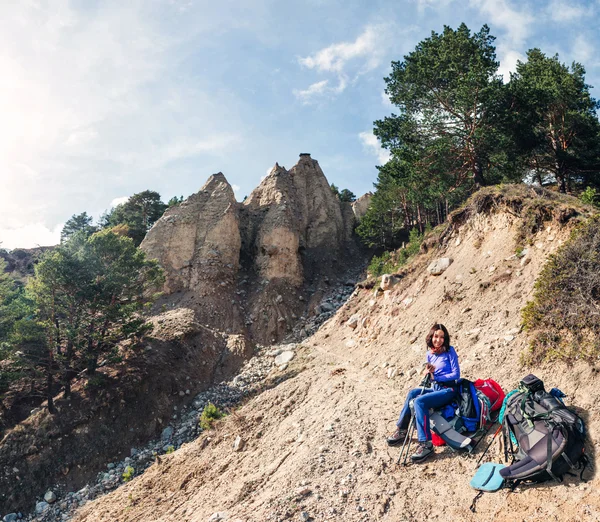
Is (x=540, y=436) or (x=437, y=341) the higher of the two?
(x=437, y=341)

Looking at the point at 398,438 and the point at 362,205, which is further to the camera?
the point at 362,205

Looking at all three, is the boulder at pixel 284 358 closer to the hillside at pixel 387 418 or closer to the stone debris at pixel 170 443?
the stone debris at pixel 170 443

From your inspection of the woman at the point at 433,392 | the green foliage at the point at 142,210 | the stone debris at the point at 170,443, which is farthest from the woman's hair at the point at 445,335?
the green foliage at the point at 142,210

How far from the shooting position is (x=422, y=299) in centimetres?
1268

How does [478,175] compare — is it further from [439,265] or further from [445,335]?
[445,335]

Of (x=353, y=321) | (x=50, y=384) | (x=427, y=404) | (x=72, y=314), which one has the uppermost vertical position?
(x=72, y=314)

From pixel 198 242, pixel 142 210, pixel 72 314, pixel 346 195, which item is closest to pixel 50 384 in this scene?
pixel 72 314

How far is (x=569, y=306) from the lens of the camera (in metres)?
6.19

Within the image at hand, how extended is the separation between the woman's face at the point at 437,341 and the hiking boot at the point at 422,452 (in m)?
1.32

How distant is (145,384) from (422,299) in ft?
36.3

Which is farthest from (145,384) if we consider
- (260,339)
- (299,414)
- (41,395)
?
(299,414)

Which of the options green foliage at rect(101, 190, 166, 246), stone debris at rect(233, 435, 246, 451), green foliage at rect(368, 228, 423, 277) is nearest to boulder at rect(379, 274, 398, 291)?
green foliage at rect(368, 228, 423, 277)

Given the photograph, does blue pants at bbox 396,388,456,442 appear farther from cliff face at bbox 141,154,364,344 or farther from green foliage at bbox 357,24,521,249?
cliff face at bbox 141,154,364,344

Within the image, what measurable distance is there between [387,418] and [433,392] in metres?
1.82
